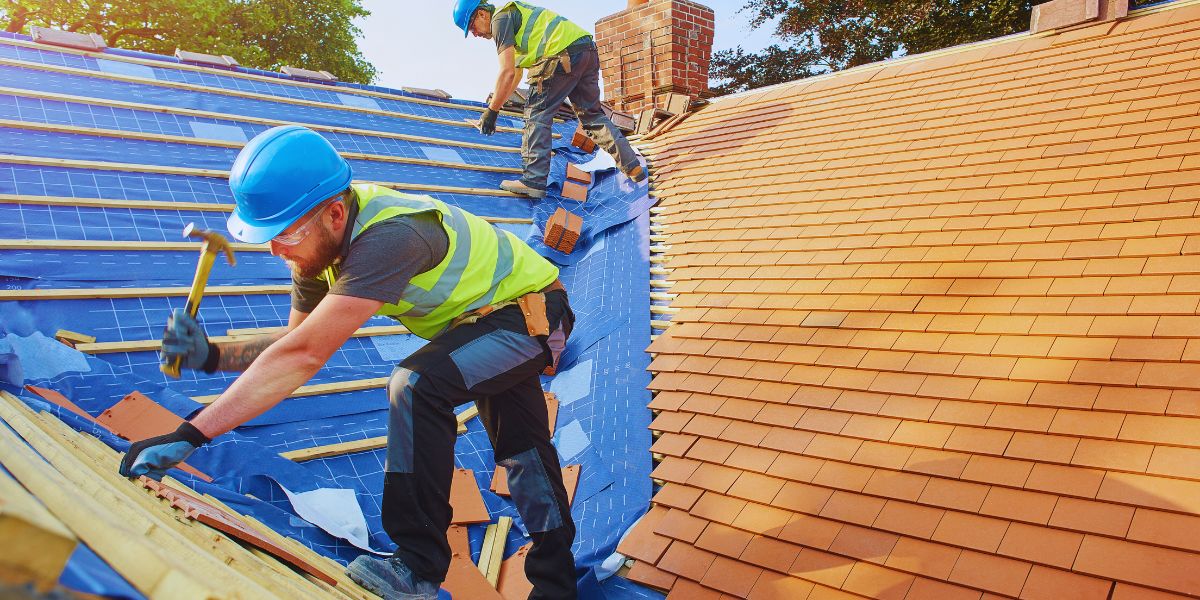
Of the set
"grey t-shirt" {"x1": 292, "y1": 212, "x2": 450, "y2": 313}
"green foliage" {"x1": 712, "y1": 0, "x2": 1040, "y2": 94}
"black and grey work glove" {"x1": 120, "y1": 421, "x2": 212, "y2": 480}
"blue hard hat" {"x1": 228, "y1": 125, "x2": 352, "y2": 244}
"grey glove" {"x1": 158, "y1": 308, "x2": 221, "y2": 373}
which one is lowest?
"green foliage" {"x1": 712, "y1": 0, "x2": 1040, "y2": 94}

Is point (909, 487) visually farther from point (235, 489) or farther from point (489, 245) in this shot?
point (235, 489)

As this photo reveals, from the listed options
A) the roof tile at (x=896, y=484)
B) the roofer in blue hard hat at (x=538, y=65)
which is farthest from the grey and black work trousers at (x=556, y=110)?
the roof tile at (x=896, y=484)

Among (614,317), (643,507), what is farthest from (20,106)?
(643,507)

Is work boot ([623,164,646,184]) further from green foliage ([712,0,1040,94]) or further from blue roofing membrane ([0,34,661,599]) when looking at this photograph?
green foliage ([712,0,1040,94])

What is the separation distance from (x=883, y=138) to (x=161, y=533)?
14.6ft

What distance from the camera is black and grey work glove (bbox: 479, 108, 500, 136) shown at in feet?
20.0

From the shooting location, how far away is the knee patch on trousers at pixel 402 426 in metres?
2.23

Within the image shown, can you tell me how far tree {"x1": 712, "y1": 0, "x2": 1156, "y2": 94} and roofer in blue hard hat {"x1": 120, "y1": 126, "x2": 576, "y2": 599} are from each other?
44.2ft

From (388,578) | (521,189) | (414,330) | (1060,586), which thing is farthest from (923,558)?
(521,189)

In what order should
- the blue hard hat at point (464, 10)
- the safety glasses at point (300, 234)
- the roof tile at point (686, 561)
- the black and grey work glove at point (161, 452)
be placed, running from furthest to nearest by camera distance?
the blue hard hat at point (464, 10) → the roof tile at point (686, 561) → the safety glasses at point (300, 234) → the black and grey work glove at point (161, 452)

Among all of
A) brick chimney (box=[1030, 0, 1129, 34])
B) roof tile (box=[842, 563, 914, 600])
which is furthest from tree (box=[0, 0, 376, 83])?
roof tile (box=[842, 563, 914, 600])

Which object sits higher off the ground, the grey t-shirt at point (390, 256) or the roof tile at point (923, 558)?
the grey t-shirt at point (390, 256)

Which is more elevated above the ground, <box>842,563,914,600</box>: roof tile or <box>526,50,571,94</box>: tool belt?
<box>526,50,571,94</box>: tool belt

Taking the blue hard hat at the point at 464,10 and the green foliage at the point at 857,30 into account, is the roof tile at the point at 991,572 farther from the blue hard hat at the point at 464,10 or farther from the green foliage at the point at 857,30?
the green foliage at the point at 857,30
